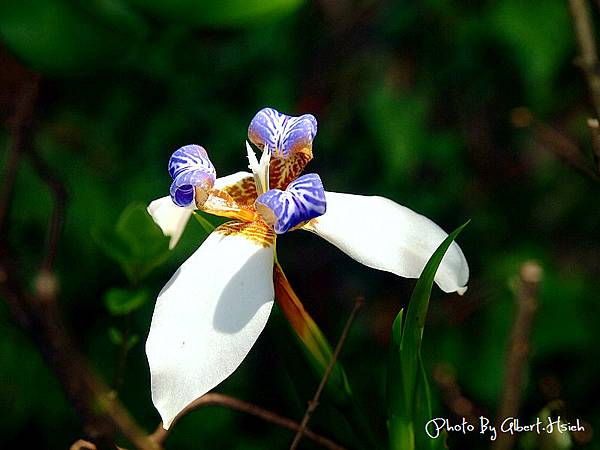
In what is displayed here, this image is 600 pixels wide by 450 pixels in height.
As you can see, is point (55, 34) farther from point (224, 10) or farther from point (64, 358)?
point (64, 358)

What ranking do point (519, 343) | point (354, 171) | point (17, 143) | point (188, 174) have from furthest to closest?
point (354, 171) < point (17, 143) < point (188, 174) < point (519, 343)

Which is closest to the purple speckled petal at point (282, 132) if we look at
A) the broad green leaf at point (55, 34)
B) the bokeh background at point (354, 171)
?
the broad green leaf at point (55, 34)

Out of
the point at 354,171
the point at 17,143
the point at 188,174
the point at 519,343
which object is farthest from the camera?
the point at 354,171

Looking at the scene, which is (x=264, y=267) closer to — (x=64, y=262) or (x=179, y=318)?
(x=179, y=318)

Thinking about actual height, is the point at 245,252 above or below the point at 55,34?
below

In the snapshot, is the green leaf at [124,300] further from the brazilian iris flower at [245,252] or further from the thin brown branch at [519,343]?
the thin brown branch at [519,343]

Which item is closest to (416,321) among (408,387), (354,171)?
(408,387)

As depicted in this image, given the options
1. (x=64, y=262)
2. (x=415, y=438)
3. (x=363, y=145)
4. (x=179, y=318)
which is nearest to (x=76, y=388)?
(x=179, y=318)
